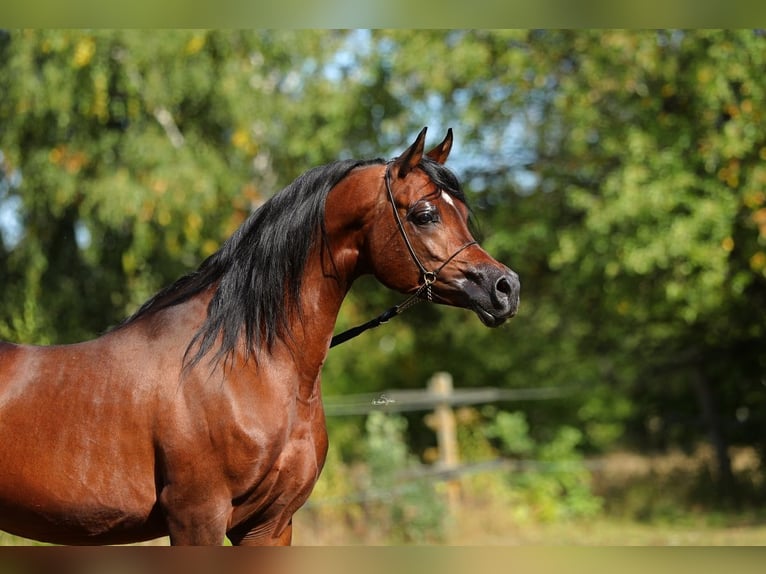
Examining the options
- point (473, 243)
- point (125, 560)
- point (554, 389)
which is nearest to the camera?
point (125, 560)

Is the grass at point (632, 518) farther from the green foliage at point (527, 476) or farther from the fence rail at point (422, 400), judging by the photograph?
the fence rail at point (422, 400)

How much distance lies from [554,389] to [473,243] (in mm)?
11326

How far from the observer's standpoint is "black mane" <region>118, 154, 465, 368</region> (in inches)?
122

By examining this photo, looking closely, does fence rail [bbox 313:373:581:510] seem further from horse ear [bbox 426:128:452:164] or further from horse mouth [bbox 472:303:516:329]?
horse mouth [bbox 472:303:516:329]

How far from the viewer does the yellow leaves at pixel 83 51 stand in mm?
11086

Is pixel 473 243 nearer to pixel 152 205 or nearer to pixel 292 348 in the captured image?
pixel 292 348

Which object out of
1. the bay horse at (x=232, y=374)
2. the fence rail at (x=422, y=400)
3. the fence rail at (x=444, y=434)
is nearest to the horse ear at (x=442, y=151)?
the bay horse at (x=232, y=374)

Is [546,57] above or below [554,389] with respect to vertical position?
Answer: above

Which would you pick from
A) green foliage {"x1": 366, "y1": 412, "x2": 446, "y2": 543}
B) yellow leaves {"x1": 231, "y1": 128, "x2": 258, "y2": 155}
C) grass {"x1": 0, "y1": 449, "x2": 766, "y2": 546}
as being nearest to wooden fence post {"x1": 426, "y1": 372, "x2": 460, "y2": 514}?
grass {"x1": 0, "y1": 449, "x2": 766, "y2": 546}

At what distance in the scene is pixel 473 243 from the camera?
3094 millimetres

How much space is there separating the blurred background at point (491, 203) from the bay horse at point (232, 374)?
661 centimetres

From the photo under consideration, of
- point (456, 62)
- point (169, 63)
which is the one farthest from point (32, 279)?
point (456, 62)

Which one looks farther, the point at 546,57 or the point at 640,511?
the point at 640,511

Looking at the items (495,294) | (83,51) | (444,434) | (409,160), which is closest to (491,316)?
(495,294)
